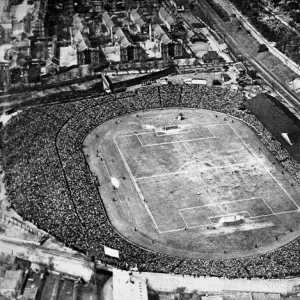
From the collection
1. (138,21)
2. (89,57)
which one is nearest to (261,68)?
(89,57)

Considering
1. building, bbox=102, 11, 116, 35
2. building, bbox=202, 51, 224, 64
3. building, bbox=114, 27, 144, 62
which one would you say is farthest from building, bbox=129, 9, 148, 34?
building, bbox=202, 51, 224, 64

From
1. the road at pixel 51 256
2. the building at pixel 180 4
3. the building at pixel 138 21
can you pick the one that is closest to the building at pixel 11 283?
the road at pixel 51 256

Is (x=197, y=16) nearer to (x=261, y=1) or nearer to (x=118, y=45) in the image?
(x=261, y=1)

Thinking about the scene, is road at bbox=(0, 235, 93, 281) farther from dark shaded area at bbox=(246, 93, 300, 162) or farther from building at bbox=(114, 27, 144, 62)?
building at bbox=(114, 27, 144, 62)

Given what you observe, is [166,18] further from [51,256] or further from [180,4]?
[51,256]

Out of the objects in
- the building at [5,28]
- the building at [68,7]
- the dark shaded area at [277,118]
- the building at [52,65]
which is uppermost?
the dark shaded area at [277,118]

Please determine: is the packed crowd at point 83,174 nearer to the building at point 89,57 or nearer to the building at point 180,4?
the building at point 89,57
